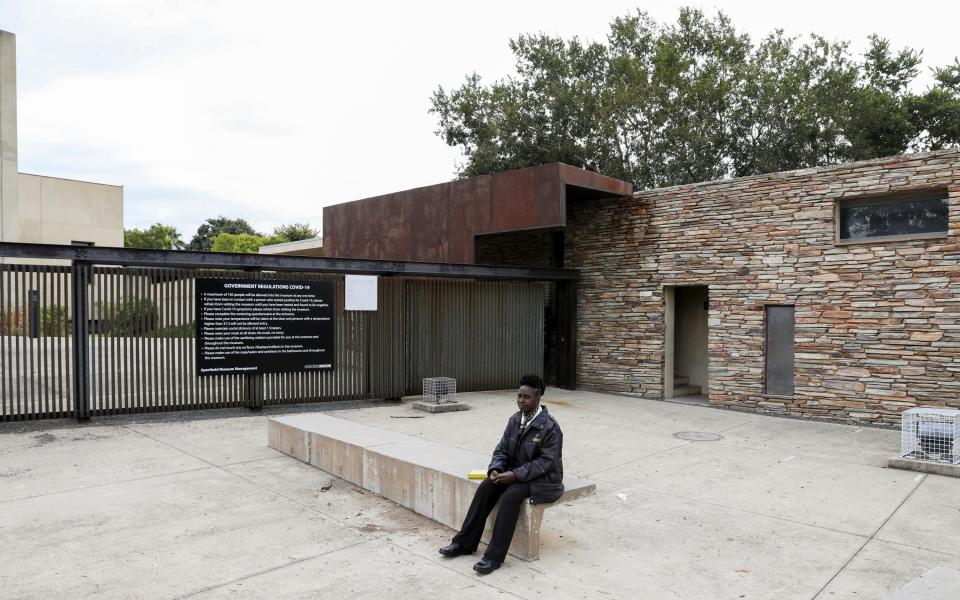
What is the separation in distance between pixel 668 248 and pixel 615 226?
1561 mm

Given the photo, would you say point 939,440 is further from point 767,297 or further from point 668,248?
point 668,248

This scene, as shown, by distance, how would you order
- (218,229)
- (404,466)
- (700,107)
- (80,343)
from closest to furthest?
(404,466) < (80,343) < (700,107) < (218,229)

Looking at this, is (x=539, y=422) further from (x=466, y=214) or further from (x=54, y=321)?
(x=466, y=214)

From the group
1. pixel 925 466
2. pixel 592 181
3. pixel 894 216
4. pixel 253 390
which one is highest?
pixel 592 181

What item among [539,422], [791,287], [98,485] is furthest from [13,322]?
[791,287]

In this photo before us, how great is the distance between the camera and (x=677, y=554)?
547 cm

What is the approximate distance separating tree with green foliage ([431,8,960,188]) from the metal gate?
638 inches

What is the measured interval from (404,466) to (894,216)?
10370 millimetres

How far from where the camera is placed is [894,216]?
11844 millimetres

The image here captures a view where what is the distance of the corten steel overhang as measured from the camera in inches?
562


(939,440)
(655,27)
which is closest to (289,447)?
(939,440)

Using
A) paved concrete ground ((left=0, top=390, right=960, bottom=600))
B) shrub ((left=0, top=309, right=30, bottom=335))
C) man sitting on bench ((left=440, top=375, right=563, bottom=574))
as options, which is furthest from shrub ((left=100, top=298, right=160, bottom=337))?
man sitting on bench ((left=440, top=375, right=563, bottom=574))

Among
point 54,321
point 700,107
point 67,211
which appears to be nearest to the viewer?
point 54,321

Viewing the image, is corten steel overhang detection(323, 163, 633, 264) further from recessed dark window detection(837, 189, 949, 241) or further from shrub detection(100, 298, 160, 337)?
shrub detection(100, 298, 160, 337)
